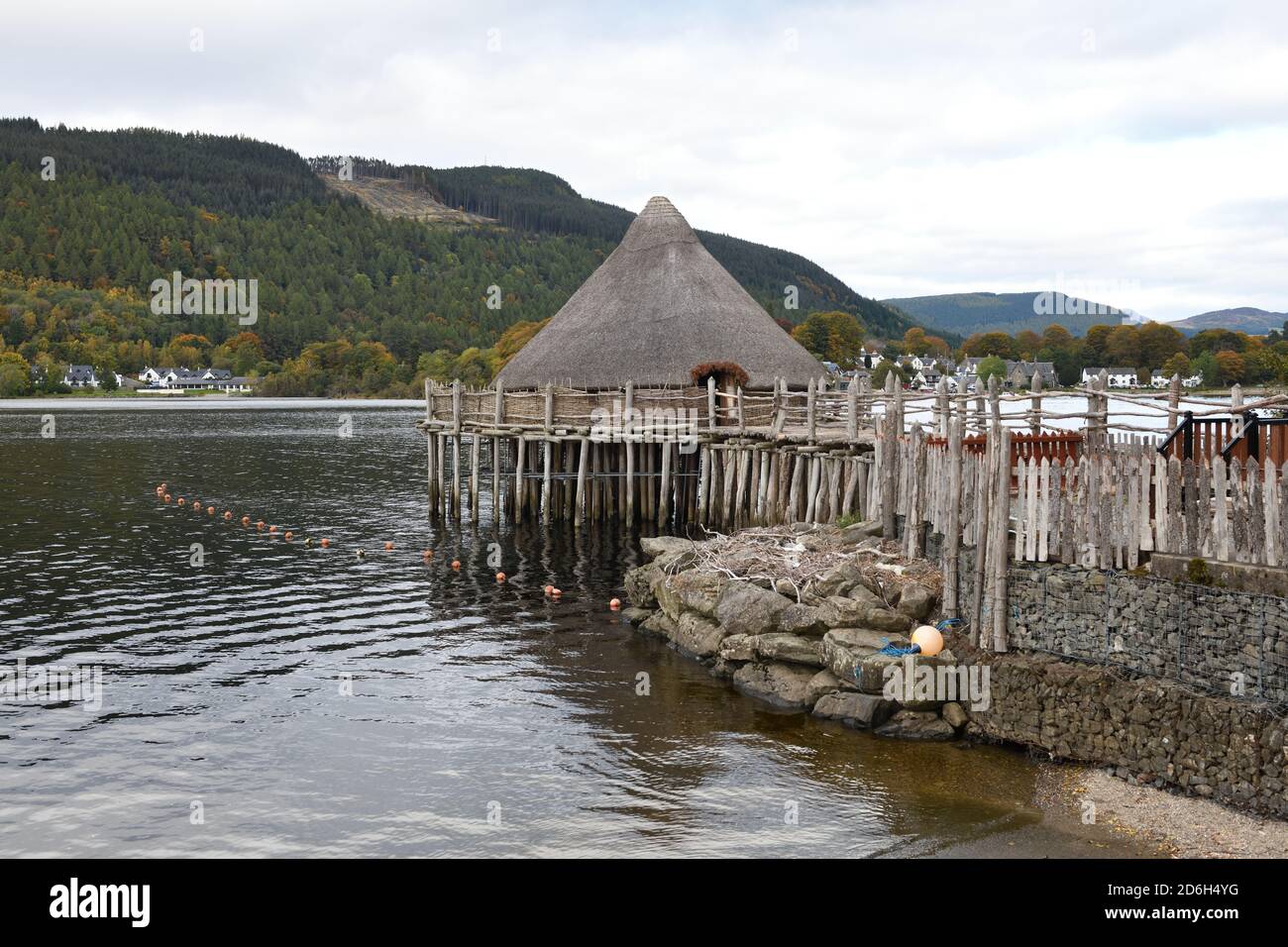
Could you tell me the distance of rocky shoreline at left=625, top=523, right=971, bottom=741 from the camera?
46.6 ft

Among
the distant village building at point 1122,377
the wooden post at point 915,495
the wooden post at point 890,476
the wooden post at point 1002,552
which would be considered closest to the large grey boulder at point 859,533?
the wooden post at point 890,476

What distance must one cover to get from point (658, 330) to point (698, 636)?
18286 mm

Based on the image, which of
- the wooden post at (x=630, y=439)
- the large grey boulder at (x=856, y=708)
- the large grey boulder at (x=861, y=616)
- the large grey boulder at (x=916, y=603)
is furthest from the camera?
the wooden post at (x=630, y=439)

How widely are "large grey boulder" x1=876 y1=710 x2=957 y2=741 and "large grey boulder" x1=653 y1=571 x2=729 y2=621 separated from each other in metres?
4.55

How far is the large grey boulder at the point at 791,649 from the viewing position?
15.8 m

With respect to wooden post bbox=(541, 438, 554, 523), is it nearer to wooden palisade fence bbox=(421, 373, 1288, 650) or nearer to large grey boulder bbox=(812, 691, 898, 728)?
wooden palisade fence bbox=(421, 373, 1288, 650)

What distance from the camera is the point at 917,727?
13820 mm

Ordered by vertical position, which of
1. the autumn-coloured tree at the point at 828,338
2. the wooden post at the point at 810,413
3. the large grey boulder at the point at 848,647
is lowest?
the large grey boulder at the point at 848,647

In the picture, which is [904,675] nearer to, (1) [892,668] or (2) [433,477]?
(1) [892,668]

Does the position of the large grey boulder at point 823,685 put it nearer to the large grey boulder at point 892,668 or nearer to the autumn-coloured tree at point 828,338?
the large grey boulder at point 892,668

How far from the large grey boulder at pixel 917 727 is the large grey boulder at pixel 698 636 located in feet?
12.3

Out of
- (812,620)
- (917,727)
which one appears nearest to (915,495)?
(812,620)
